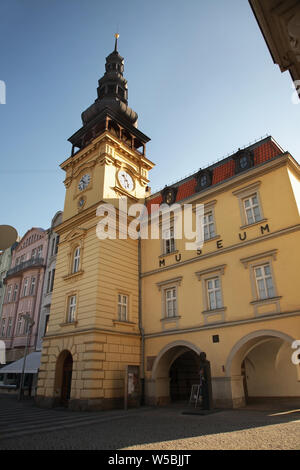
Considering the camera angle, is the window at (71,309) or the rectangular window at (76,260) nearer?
the window at (71,309)

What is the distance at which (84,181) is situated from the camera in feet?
77.0

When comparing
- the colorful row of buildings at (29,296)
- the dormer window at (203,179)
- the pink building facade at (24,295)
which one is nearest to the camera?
the dormer window at (203,179)

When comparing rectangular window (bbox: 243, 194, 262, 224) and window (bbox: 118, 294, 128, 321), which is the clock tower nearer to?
window (bbox: 118, 294, 128, 321)

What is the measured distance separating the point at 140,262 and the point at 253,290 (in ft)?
28.3

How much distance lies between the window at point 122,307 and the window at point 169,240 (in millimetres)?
3997

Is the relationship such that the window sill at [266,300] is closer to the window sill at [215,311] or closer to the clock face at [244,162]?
the window sill at [215,311]

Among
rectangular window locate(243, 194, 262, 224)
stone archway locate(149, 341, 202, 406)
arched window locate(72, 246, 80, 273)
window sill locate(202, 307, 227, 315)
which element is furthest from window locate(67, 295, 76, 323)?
rectangular window locate(243, 194, 262, 224)

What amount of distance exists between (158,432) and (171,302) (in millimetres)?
9880

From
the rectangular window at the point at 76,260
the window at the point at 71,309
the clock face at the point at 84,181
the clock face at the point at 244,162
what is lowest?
the window at the point at 71,309

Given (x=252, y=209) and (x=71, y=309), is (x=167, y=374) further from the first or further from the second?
(x=252, y=209)

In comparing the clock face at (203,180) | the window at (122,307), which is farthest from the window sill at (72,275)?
the clock face at (203,180)

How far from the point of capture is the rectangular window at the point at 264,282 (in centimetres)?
1488

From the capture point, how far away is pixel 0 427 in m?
11.1

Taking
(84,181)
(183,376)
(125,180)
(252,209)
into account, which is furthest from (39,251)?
(252,209)
